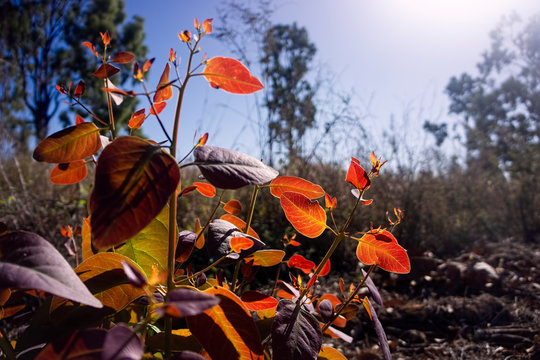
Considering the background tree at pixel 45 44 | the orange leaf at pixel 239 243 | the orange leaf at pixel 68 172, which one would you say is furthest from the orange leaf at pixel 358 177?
the background tree at pixel 45 44

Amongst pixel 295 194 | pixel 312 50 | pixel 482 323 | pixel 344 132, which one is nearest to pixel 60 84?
pixel 295 194

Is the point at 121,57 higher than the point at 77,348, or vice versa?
the point at 121,57

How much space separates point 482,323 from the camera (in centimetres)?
180

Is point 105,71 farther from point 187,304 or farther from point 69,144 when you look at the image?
point 187,304

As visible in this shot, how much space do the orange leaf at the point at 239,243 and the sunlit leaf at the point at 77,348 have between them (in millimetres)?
195

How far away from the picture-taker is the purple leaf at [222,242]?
51 cm

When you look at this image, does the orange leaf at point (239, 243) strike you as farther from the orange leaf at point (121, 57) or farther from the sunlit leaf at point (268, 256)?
the orange leaf at point (121, 57)

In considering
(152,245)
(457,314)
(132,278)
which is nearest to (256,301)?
(152,245)

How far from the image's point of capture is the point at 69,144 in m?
0.47

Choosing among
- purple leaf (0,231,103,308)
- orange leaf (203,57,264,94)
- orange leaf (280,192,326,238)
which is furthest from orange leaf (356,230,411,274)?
purple leaf (0,231,103,308)

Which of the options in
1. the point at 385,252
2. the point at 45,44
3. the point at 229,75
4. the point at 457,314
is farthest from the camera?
the point at 45,44

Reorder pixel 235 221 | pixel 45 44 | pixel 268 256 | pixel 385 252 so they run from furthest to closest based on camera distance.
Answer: pixel 45 44
pixel 235 221
pixel 268 256
pixel 385 252

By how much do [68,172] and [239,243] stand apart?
0.30 meters

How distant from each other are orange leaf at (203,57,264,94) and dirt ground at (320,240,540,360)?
1047mm
